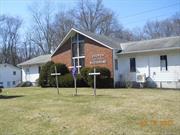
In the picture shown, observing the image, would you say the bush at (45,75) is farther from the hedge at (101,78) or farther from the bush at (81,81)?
the hedge at (101,78)

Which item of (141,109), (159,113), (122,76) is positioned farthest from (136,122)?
(122,76)

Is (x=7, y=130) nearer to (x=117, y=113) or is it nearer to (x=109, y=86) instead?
(x=117, y=113)

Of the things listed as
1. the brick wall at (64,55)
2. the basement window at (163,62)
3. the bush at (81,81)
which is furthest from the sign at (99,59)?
the basement window at (163,62)

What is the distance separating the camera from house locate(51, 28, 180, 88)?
26.4m

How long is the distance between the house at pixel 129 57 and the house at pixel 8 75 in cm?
2238

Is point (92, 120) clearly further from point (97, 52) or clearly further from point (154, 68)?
point (97, 52)

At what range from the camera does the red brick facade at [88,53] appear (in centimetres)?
2905

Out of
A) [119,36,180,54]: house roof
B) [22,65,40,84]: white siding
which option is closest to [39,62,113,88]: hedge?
[119,36,180,54]: house roof

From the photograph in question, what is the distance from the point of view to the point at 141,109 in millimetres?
11922

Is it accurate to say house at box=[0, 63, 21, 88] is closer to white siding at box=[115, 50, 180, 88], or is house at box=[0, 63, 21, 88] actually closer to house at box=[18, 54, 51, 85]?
house at box=[18, 54, 51, 85]

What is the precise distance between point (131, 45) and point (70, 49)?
6334 mm

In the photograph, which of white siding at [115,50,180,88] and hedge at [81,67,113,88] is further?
hedge at [81,67,113,88]

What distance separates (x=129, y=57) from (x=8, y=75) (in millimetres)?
30753

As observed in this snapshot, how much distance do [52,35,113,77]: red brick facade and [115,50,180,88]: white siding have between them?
4.40 feet
